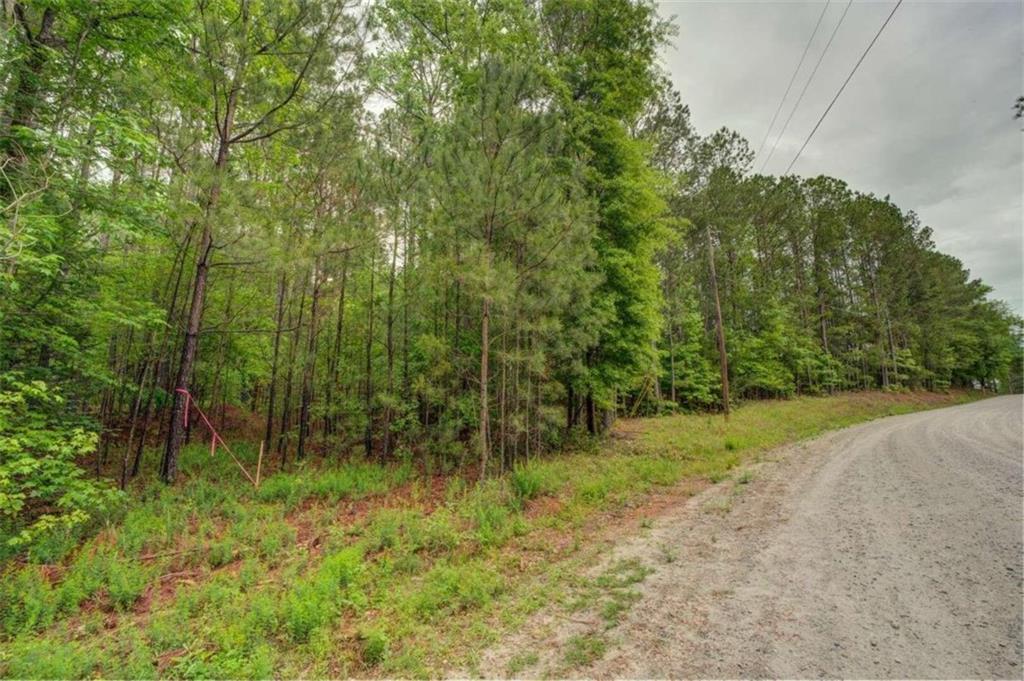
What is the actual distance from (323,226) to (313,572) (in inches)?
264

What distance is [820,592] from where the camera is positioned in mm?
3717

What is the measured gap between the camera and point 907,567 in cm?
405

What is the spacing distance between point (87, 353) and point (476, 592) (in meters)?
8.10

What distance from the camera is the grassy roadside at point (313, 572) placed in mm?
3359

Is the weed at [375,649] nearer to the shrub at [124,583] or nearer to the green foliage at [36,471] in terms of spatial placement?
the shrub at [124,583]

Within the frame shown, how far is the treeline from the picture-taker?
5699mm

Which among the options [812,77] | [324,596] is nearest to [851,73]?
[812,77]

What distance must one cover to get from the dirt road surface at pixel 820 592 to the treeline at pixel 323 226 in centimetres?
437

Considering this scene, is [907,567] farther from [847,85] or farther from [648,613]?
[847,85]

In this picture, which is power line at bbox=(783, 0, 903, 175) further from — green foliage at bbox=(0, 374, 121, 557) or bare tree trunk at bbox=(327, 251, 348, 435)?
green foliage at bbox=(0, 374, 121, 557)

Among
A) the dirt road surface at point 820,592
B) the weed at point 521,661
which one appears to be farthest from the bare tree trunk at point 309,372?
the weed at point 521,661

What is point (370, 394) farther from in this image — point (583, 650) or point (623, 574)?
point (583, 650)

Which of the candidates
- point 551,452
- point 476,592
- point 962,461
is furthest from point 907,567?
point 551,452

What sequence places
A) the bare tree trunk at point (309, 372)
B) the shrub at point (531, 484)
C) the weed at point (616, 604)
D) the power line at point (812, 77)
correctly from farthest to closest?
the bare tree trunk at point (309, 372) → the shrub at point (531, 484) → the power line at point (812, 77) → the weed at point (616, 604)
